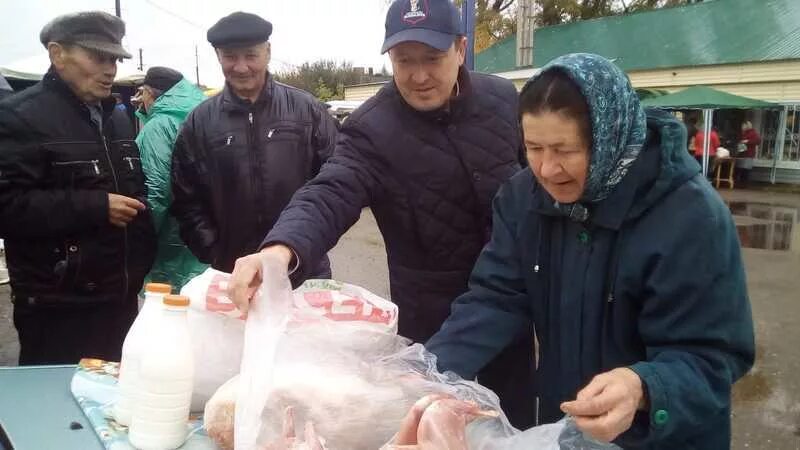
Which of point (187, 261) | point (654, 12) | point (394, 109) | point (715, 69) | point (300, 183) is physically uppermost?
point (654, 12)

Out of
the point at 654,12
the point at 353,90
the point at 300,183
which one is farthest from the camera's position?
the point at 353,90

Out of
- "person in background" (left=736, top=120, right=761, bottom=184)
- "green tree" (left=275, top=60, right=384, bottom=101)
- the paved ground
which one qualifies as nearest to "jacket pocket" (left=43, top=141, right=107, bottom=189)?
the paved ground

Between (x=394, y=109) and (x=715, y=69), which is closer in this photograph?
(x=394, y=109)

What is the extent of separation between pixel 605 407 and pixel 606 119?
52 centimetres

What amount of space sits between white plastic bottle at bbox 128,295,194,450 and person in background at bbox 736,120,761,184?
16631 millimetres

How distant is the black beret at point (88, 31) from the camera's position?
2502 mm

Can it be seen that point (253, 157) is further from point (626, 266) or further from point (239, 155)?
point (626, 266)

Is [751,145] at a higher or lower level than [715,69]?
lower

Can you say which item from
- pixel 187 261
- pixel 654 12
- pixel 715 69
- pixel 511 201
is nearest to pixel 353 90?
pixel 654 12

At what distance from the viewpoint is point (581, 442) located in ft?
3.93

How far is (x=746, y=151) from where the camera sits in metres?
15.9

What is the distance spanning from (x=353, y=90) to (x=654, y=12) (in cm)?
1119

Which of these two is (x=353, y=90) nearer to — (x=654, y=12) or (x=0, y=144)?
(x=654, y=12)

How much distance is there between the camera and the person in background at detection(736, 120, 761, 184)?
15.6 metres
